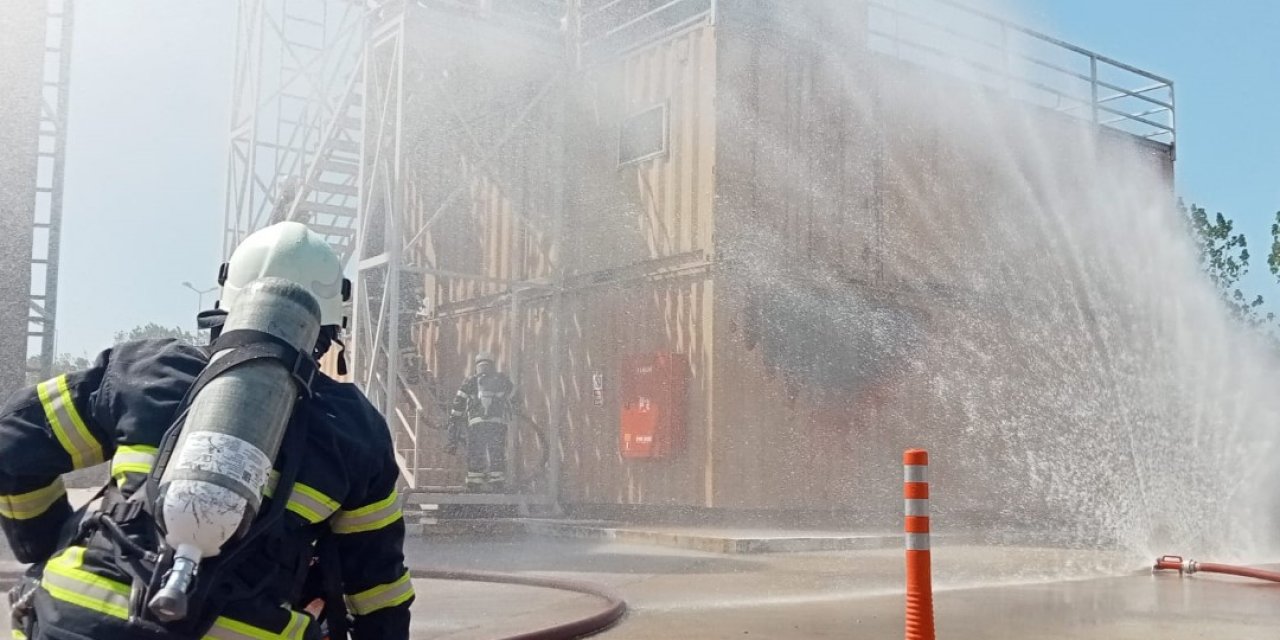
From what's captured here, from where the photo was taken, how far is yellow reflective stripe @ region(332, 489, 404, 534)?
2041mm

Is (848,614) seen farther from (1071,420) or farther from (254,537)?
(1071,420)

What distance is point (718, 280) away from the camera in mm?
12961

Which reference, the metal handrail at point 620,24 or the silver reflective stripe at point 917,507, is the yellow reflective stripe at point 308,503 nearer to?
the silver reflective stripe at point 917,507

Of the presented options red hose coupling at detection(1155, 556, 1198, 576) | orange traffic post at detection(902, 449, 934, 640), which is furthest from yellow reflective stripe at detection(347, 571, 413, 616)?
red hose coupling at detection(1155, 556, 1198, 576)

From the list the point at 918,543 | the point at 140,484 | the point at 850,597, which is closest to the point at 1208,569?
the point at 850,597

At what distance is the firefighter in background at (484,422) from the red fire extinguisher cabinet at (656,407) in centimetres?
149

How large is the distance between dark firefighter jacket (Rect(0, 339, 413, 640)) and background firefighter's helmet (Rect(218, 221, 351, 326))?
0.17 metres

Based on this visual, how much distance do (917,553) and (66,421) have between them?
11.6 feet

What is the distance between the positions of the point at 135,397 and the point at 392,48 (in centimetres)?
1302

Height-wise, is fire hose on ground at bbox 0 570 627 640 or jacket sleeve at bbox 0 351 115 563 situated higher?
jacket sleeve at bbox 0 351 115 563

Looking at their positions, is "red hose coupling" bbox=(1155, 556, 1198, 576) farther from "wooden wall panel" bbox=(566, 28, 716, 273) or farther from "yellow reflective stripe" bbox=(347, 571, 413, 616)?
"yellow reflective stripe" bbox=(347, 571, 413, 616)

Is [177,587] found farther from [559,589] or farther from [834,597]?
[834,597]

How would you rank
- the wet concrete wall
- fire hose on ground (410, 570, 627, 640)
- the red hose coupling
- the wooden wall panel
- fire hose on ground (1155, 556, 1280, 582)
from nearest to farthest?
fire hose on ground (410, 570, 627, 640) → fire hose on ground (1155, 556, 1280, 582) → the red hose coupling → the wet concrete wall → the wooden wall panel

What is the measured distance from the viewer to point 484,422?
13727 millimetres
